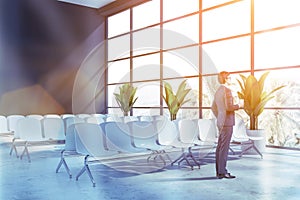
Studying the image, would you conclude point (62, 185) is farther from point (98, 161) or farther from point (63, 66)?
point (63, 66)

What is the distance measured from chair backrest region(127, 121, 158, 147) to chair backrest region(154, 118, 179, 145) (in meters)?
0.08

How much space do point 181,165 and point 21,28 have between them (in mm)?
6482

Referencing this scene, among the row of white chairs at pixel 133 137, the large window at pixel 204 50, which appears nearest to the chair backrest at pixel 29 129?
the row of white chairs at pixel 133 137

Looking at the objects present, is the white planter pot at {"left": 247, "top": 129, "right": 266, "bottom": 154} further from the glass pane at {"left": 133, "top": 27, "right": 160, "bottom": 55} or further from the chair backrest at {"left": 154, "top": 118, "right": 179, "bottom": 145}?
the glass pane at {"left": 133, "top": 27, "right": 160, "bottom": 55}

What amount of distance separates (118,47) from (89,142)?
269 inches

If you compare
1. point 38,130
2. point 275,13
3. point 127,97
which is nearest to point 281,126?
point 275,13

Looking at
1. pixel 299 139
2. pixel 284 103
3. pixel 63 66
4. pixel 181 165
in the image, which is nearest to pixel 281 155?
pixel 299 139

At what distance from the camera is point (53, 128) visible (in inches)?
205

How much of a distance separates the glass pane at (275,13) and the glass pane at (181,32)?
5.26 feet

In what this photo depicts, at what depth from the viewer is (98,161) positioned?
4.96m

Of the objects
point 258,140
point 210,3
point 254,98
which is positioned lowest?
point 258,140

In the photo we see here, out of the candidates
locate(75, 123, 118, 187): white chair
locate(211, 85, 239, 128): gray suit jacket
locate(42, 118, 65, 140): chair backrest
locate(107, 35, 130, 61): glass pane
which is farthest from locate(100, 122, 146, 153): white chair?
locate(107, 35, 130, 61): glass pane

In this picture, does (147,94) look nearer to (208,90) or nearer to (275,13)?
(208,90)

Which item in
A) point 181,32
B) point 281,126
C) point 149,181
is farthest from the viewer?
point 181,32
